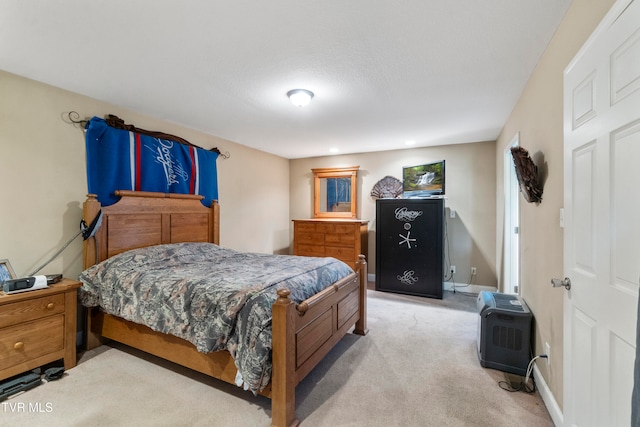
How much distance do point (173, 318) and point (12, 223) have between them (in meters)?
1.59

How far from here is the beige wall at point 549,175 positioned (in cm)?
149

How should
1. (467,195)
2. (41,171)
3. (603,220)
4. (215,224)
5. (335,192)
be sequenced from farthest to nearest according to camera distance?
1. (335,192)
2. (467,195)
3. (215,224)
4. (41,171)
5. (603,220)

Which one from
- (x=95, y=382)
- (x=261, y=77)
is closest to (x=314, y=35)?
(x=261, y=77)

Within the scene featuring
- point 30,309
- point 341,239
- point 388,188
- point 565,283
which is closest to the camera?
point 565,283

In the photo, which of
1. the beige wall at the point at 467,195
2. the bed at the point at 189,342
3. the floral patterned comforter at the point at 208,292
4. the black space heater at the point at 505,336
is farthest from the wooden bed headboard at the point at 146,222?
the black space heater at the point at 505,336

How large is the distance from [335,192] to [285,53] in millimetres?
3551

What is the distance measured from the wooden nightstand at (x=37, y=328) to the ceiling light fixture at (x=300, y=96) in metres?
2.40

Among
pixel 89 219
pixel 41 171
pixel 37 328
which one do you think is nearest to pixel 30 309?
pixel 37 328

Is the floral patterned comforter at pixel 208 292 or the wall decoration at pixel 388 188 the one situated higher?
the wall decoration at pixel 388 188

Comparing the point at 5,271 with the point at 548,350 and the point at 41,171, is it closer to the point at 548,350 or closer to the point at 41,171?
the point at 41,171

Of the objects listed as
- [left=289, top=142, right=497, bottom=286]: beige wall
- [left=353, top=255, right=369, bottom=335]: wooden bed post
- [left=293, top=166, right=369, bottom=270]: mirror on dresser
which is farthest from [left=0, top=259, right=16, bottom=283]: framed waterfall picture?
[left=289, top=142, right=497, bottom=286]: beige wall

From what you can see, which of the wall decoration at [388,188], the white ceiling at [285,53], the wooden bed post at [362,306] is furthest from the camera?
the wall decoration at [388,188]

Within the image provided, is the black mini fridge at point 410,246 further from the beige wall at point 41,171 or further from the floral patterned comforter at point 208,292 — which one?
the beige wall at point 41,171

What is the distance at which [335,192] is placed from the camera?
5395 millimetres
